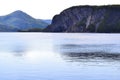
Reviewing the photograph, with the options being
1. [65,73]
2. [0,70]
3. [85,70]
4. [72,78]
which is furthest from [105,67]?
[0,70]

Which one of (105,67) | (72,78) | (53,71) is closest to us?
(72,78)

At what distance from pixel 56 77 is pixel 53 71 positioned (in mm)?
5394

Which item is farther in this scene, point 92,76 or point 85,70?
point 85,70

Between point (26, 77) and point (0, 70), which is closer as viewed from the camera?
point (26, 77)

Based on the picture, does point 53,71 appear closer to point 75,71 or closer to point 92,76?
point 75,71

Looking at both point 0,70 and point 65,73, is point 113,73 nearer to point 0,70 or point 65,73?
point 65,73

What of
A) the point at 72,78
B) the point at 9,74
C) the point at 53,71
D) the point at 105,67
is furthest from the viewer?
the point at 105,67

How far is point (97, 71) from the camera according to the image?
138 feet

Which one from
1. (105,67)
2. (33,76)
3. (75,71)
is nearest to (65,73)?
(75,71)

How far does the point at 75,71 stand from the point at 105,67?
5815mm

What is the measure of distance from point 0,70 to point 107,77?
14227 mm

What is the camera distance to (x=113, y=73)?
132 feet


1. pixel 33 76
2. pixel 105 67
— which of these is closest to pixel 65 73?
pixel 33 76

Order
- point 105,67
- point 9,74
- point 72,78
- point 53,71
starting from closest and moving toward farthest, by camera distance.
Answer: point 72,78 < point 9,74 < point 53,71 < point 105,67
